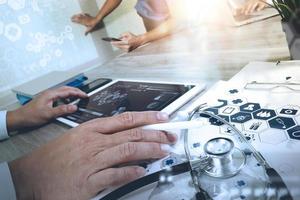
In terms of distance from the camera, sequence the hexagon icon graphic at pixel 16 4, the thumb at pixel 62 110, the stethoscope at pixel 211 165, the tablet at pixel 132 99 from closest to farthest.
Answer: the stethoscope at pixel 211 165 < the tablet at pixel 132 99 < the thumb at pixel 62 110 < the hexagon icon graphic at pixel 16 4

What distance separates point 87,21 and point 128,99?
0.71 metres

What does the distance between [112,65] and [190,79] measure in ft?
1.93

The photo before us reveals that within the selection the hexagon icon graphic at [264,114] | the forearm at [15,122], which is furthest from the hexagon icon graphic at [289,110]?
the forearm at [15,122]

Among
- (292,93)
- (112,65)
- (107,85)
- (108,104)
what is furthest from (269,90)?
(112,65)

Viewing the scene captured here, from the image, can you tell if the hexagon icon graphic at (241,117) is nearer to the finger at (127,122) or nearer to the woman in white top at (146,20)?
the finger at (127,122)

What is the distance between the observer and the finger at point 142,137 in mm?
534

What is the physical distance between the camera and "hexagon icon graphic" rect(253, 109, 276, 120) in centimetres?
51

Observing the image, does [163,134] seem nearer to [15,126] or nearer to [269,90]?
[269,90]

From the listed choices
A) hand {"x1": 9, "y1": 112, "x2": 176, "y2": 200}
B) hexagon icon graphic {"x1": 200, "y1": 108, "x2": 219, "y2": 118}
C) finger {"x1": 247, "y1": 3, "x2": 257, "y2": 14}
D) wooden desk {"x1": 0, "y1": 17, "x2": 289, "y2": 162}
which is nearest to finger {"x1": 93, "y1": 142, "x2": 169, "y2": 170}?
hand {"x1": 9, "y1": 112, "x2": 176, "y2": 200}

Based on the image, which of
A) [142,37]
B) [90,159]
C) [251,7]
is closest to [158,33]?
[142,37]

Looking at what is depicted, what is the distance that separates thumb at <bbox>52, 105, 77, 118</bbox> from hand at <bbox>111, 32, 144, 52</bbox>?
649mm

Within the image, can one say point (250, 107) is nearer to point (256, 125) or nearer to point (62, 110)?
point (256, 125)

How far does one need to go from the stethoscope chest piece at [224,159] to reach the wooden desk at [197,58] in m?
0.31

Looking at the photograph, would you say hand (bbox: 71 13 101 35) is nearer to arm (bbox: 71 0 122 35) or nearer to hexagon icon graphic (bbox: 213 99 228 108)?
arm (bbox: 71 0 122 35)
